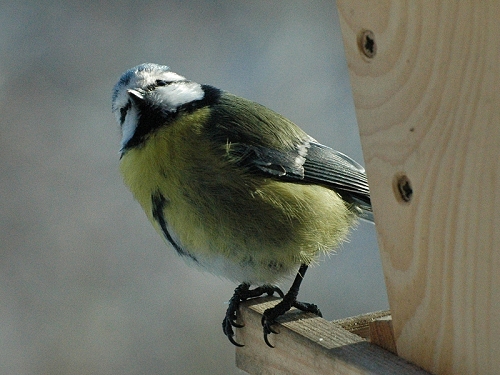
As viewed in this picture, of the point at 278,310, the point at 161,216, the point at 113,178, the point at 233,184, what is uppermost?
the point at 233,184

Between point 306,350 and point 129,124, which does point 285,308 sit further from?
point 129,124

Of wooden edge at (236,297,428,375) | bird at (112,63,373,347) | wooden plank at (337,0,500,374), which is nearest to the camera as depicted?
wooden plank at (337,0,500,374)

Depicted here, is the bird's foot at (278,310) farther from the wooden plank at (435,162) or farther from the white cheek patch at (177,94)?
the white cheek patch at (177,94)

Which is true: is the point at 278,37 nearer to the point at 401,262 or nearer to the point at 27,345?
the point at 27,345

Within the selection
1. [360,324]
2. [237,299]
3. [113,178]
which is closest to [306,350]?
[360,324]

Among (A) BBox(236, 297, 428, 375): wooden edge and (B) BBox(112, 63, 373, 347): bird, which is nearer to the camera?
(A) BBox(236, 297, 428, 375): wooden edge

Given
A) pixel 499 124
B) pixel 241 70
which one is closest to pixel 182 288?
pixel 241 70

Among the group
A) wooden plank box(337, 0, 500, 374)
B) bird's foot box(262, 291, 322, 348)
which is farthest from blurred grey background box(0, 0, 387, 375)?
wooden plank box(337, 0, 500, 374)

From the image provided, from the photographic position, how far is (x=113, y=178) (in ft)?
15.5

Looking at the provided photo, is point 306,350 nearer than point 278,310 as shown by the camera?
Yes

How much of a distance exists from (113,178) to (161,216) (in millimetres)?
2075

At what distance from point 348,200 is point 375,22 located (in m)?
1.07

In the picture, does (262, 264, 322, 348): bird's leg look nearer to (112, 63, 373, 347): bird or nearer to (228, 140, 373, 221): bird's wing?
(112, 63, 373, 347): bird

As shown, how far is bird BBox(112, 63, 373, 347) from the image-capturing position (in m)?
2.65
